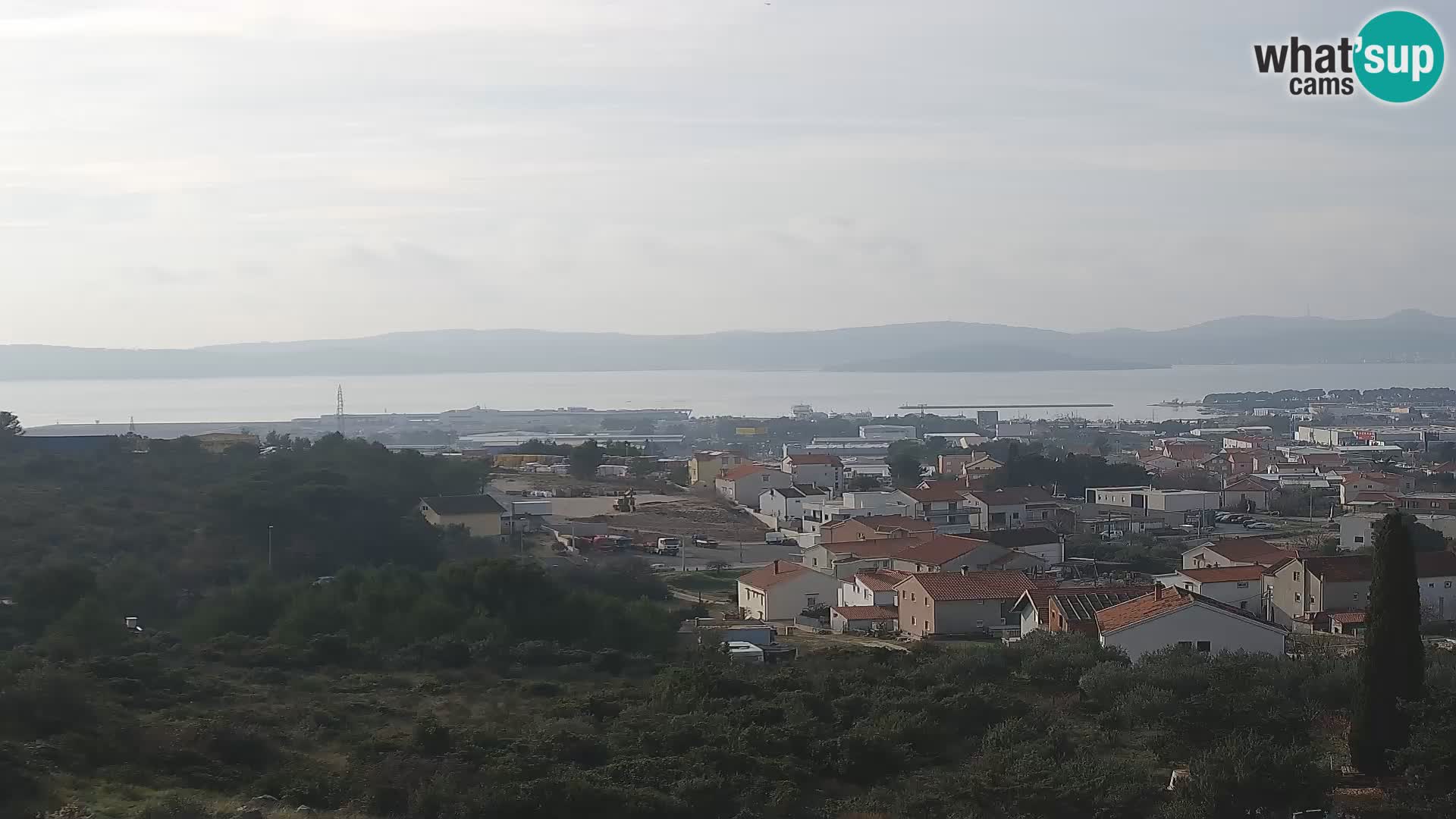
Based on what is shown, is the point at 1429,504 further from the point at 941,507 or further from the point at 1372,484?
the point at 941,507

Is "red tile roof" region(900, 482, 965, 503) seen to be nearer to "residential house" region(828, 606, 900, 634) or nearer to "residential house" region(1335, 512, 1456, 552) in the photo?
"residential house" region(1335, 512, 1456, 552)

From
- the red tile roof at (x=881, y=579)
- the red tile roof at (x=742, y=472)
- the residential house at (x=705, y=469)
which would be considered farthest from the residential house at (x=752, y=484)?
the red tile roof at (x=881, y=579)

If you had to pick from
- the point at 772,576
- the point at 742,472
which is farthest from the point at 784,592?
the point at 742,472

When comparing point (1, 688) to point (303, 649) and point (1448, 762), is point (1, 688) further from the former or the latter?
point (1448, 762)

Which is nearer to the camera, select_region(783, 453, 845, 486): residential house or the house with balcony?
the house with balcony

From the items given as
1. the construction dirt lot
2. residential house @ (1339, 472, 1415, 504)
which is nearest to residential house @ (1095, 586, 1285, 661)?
the construction dirt lot

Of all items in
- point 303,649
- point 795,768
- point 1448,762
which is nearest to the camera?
point 1448,762

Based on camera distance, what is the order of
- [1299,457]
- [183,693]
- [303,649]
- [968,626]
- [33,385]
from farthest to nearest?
[33,385]
[1299,457]
[968,626]
[303,649]
[183,693]

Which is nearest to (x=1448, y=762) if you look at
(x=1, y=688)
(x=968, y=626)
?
(x=1, y=688)
